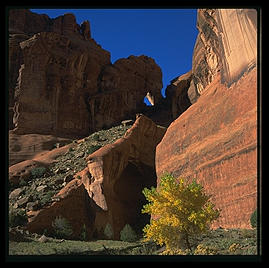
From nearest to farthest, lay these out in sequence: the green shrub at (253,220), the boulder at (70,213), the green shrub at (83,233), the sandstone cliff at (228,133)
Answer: the green shrub at (253,220)
the sandstone cliff at (228,133)
the boulder at (70,213)
the green shrub at (83,233)

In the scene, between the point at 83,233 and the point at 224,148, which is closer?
the point at 224,148

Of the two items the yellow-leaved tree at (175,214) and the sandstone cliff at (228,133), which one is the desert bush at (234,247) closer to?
the yellow-leaved tree at (175,214)

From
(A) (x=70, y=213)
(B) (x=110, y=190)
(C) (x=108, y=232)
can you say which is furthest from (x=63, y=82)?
(C) (x=108, y=232)

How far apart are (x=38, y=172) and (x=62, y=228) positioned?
13.9m

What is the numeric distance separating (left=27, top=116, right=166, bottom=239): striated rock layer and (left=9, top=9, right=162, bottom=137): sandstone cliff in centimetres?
2418

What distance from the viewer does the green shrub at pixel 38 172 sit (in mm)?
39938

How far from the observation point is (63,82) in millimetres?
64188

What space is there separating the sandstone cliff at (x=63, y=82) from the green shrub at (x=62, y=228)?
1328 inches

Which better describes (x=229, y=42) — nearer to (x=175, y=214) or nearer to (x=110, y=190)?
(x=175, y=214)

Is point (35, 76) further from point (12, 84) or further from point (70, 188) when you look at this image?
point (70, 188)

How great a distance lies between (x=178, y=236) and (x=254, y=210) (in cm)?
585

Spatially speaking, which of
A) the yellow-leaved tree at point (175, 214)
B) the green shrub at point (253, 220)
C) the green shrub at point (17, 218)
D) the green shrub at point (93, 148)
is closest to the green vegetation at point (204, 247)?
the green shrub at point (253, 220)

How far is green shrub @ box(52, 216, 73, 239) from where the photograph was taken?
27641 mm

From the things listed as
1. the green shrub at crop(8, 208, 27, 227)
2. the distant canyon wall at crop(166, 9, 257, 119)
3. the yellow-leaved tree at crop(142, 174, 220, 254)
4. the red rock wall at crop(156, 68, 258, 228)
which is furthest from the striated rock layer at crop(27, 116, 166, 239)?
the yellow-leaved tree at crop(142, 174, 220, 254)
